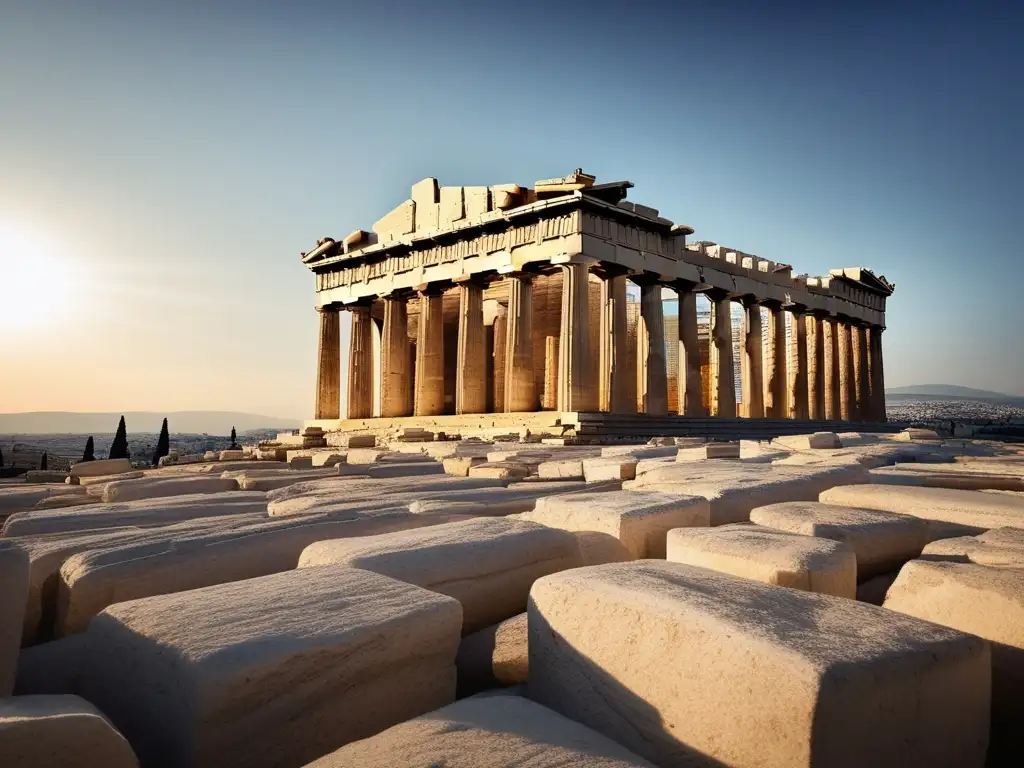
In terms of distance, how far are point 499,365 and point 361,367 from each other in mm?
5752

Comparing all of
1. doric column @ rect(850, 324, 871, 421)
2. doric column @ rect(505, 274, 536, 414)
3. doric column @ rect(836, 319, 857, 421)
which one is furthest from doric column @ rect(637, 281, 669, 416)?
doric column @ rect(850, 324, 871, 421)

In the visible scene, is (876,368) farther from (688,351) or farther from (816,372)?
(688,351)

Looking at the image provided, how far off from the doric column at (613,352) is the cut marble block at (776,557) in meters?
18.6

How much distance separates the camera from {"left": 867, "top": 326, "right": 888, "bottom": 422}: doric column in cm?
3309

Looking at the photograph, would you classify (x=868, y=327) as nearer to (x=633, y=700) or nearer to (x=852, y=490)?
(x=852, y=490)

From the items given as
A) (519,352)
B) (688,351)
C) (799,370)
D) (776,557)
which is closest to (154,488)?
(776,557)

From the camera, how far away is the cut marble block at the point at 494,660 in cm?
183

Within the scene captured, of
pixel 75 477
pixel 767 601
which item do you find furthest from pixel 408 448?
pixel 767 601

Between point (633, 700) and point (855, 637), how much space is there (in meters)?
0.47

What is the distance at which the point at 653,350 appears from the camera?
22.6 meters

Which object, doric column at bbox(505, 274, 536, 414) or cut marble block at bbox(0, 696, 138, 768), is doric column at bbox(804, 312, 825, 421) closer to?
doric column at bbox(505, 274, 536, 414)

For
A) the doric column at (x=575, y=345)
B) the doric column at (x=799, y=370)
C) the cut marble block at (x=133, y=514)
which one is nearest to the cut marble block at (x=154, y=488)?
the cut marble block at (x=133, y=514)

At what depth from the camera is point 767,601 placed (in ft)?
5.08

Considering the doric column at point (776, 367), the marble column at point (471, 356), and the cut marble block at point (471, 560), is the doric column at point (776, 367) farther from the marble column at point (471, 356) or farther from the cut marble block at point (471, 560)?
the cut marble block at point (471, 560)
